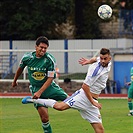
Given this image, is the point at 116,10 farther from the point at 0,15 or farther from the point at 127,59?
the point at 127,59

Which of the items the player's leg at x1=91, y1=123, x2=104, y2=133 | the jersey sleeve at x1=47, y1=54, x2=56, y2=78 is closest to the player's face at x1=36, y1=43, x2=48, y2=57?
the jersey sleeve at x1=47, y1=54, x2=56, y2=78

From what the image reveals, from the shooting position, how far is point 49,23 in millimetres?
41906

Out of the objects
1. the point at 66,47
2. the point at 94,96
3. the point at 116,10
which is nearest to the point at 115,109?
the point at 94,96

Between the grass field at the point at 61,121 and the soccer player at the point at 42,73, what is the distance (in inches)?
81.0

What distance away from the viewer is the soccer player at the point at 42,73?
42.7 feet

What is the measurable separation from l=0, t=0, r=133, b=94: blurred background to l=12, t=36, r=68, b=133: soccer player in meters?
17.8

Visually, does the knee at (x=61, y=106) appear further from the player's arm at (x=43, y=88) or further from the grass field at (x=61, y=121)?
the grass field at (x=61, y=121)

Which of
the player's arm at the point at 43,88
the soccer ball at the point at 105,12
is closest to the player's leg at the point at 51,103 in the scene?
the player's arm at the point at 43,88

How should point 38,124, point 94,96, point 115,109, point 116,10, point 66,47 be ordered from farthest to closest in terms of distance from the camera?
point 116,10 → point 66,47 → point 115,109 → point 38,124 → point 94,96

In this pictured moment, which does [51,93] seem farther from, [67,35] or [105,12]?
[67,35]

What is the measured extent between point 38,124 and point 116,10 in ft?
105

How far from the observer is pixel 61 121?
17953 mm

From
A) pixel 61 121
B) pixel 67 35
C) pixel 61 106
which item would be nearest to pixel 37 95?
pixel 61 106

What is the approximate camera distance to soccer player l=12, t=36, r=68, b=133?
512 inches
